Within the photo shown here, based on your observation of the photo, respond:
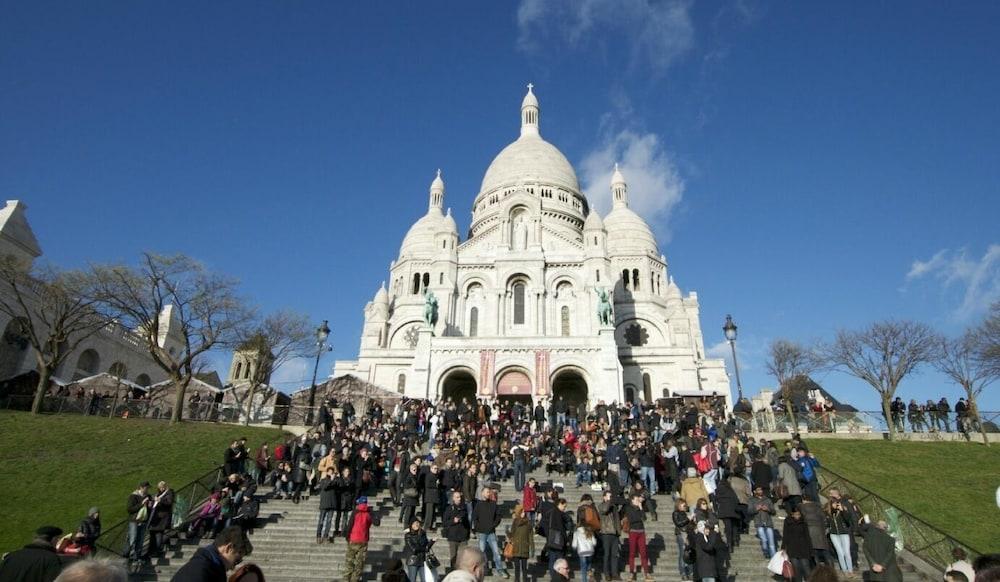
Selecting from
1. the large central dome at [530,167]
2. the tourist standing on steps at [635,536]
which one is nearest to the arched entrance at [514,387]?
the tourist standing on steps at [635,536]

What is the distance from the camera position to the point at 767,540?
12.0m

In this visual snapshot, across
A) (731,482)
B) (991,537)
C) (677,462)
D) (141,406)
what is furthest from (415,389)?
(991,537)

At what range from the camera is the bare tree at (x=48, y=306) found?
2590cm

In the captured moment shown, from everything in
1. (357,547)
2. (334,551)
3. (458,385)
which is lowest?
(334,551)

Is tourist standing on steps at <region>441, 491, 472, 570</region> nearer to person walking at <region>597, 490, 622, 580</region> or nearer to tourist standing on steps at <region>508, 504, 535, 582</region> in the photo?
tourist standing on steps at <region>508, 504, 535, 582</region>

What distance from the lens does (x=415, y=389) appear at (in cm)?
3553

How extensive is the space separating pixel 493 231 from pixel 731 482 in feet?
122

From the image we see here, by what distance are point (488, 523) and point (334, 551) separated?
3.73 metres

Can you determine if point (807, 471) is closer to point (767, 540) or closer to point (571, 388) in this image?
point (767, 540)

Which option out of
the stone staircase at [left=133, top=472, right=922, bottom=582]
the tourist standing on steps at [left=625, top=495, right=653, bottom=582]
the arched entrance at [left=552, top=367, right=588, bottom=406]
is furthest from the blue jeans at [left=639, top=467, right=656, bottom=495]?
the arched entrance at [left=552, top=367, right=588, bottom=406]

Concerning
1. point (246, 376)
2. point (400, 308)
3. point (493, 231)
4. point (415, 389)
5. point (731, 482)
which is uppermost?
point (493, 231)

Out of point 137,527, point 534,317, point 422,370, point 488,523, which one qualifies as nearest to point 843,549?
point 488,523

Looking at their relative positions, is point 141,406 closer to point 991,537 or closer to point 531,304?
point 531,304

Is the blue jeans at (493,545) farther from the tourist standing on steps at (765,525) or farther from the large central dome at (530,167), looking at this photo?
the large central dome at (530,167)
